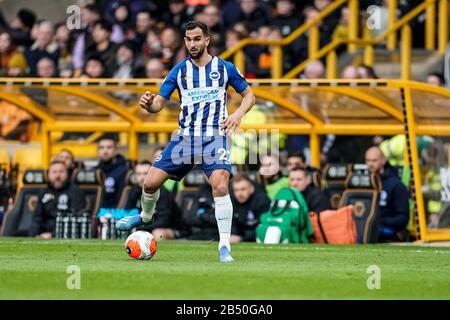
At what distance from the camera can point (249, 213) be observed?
1805 cm

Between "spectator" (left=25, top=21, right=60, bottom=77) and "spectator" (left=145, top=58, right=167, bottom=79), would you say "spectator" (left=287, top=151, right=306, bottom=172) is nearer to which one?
"spectator" (left=145, top=58, right=167, bottom=79)

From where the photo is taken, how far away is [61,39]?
2506 centimetres

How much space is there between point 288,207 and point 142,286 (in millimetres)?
6818

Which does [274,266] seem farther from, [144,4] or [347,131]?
[144,4]

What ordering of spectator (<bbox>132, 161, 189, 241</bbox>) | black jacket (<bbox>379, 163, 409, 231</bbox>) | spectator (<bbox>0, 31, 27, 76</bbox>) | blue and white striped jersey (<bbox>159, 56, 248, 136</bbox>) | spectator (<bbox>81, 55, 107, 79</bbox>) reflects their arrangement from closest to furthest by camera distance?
blue and white striped jersey (<bbox>159, 56, 248, 136</bbox>) → black jacket (<bbox>379, 163, 409, 231</bbox>) → spectator (<bbox>132, 161, 189, 241</bbox>) → spectator (<bbox>81, 55, 107, 79</bbox>) → spectator (<bbox>0, 31, 27, 76</bbox>)

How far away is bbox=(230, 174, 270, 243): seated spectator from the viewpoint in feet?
59.1

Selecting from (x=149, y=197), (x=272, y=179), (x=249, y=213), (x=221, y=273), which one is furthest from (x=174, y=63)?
(x=221, y=273)

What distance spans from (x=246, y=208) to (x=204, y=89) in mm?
5166

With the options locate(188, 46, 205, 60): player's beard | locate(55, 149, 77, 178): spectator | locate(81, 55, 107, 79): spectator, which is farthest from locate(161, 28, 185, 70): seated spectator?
locate(188, 46, 205, 60): player's beard

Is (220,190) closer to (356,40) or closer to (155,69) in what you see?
(155,69)

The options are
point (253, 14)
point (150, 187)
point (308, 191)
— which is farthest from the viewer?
point (253, 14)

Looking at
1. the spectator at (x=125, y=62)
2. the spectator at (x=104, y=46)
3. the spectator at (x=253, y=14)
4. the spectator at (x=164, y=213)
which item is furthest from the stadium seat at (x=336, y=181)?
the spectator at (x=253, y=14)

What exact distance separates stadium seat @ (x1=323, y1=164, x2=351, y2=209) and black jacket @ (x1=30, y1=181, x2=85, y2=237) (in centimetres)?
326
